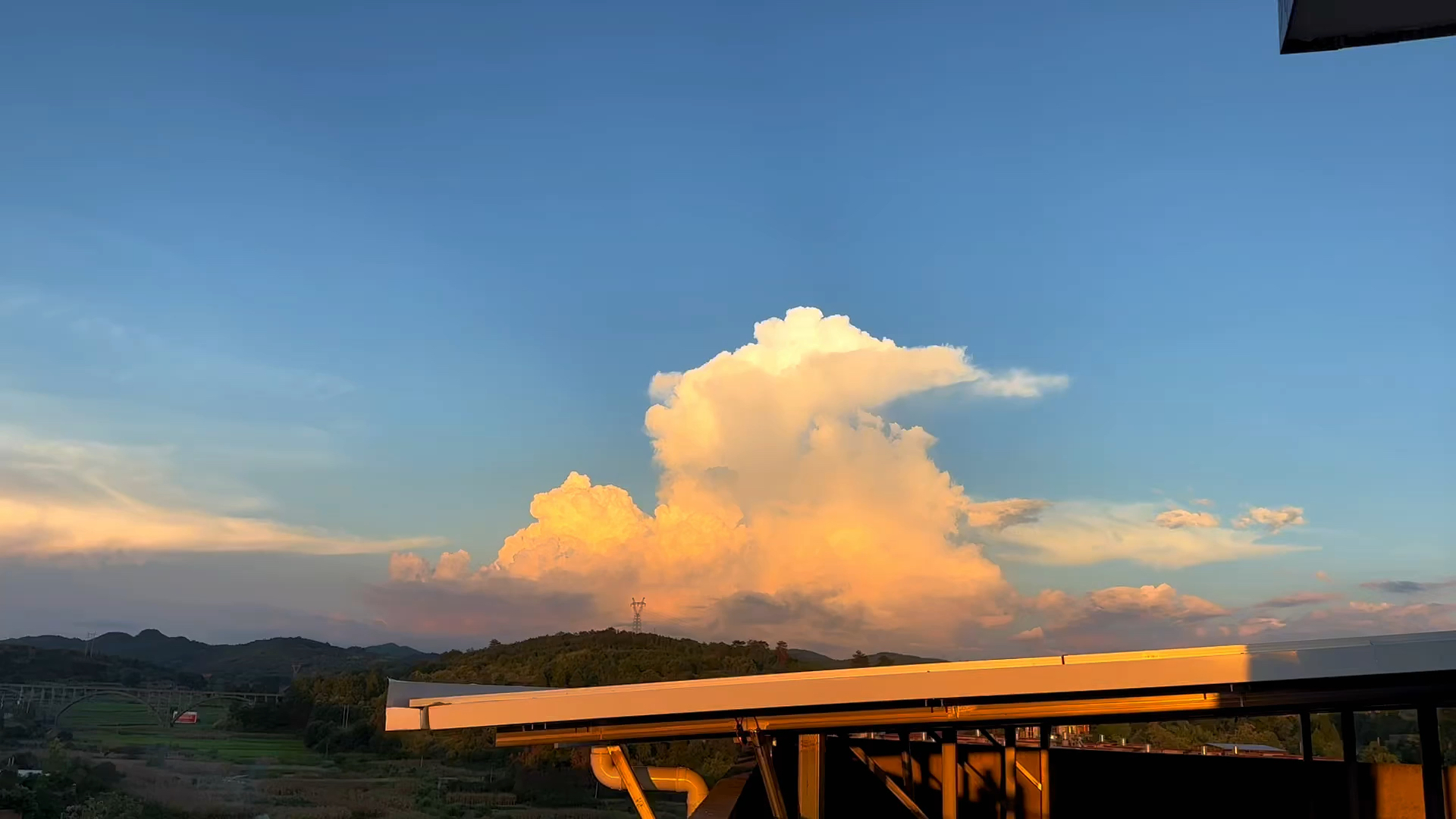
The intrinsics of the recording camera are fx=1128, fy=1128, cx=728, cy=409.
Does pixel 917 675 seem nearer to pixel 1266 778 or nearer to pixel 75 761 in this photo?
pixel 1266 778

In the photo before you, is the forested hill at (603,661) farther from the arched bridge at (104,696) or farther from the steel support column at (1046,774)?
the steel support column at (1046,774)

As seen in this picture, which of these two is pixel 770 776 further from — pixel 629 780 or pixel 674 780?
pixel 674 780

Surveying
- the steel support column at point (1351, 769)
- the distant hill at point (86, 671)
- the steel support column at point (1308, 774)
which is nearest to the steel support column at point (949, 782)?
the steel support column at point (1308, 774)

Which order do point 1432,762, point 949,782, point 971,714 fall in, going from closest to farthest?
point 971,714 → point 1432,762 → point 949,782

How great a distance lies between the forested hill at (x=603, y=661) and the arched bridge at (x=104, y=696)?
22202 millimetres

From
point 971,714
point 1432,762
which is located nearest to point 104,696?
point 971,714

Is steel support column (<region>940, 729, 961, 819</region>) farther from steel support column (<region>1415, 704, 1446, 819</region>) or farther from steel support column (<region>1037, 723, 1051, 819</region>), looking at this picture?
steel support column (<region>1415, 704, 1446, 819</region>)

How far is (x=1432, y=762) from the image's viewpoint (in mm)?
6637

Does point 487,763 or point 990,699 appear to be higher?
point 990,699

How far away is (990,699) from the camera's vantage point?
18.3 ft

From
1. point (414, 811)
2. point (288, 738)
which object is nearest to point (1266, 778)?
point (414, 811)

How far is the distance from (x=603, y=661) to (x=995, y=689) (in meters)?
47.1

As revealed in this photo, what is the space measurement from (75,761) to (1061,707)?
226 feet

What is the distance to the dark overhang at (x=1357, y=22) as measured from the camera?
520cm
